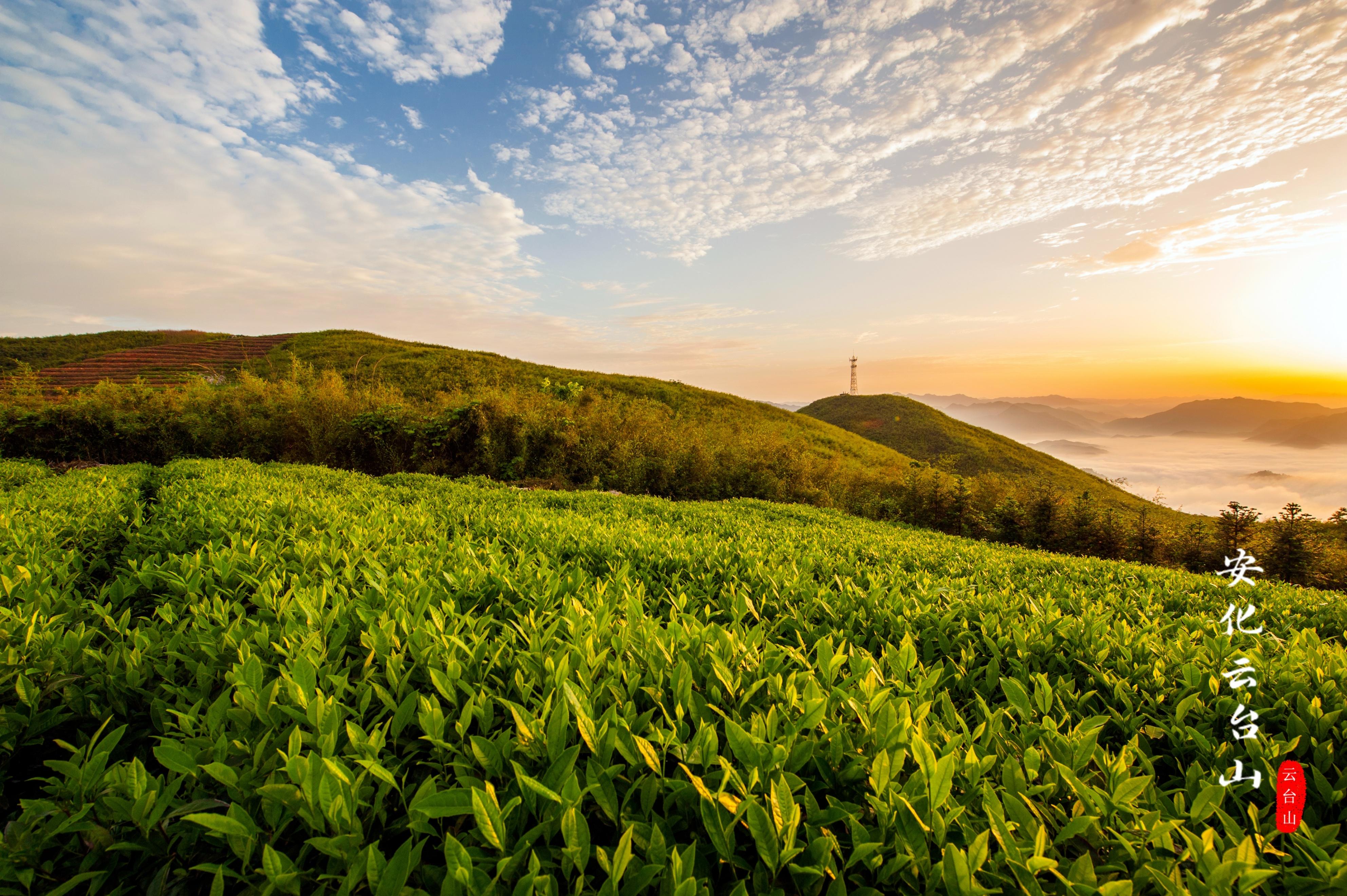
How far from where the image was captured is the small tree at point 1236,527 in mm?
7023

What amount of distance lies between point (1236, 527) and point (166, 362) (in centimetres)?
4423

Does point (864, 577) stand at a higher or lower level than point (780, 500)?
higher

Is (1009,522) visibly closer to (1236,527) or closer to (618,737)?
(1236,527)

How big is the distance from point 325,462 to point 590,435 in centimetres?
595

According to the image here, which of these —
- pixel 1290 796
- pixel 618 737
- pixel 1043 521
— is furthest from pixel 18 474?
pixel 1043 521

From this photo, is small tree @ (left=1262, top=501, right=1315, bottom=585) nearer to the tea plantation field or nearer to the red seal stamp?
the tea plantation field

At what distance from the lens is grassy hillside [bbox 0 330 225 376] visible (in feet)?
94.0

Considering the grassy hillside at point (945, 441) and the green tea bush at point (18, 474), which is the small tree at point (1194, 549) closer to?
the green tea bush at point (18, 474)

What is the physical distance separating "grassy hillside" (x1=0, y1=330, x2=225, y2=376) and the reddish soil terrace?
1.02 m

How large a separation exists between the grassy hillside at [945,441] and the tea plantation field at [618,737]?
2519 centimetres

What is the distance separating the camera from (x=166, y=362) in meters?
29.2

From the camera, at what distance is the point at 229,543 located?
10.8 feet

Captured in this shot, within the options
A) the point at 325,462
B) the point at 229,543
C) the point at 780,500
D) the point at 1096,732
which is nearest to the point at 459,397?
the point at 325,462

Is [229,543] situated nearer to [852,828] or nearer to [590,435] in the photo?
[852,828]
